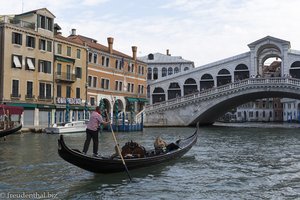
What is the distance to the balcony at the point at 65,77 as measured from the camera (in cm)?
2232

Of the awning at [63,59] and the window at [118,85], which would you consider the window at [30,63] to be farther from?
the window at [118,85]

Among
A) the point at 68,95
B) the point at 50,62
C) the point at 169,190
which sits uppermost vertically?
the point at 50,62

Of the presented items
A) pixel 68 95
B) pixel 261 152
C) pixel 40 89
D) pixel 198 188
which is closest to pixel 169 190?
pixel 198 188

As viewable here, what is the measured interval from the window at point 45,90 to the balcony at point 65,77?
25.8 inches

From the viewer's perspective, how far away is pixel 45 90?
71.2 feet

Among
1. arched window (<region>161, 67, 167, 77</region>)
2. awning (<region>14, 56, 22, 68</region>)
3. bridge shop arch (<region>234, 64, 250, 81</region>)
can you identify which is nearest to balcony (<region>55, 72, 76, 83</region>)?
awning (<region>14, 56, 22, 68</region>)

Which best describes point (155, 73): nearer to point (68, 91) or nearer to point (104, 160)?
point (68, 91)

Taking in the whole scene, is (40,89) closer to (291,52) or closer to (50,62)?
(50,62)

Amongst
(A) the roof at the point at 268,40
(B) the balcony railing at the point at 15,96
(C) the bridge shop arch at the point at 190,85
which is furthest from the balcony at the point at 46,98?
(A) the roof at the point at 268,40

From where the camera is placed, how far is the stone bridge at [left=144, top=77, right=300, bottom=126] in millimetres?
24859

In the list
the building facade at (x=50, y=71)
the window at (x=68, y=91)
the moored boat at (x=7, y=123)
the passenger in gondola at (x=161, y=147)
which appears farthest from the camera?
the window at (x=68, y=91)

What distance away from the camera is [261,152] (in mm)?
11109

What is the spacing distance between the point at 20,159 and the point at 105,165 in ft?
10.5

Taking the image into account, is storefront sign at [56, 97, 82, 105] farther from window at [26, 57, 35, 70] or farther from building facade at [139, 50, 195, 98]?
building facade at [139, 50, 195, 98]
